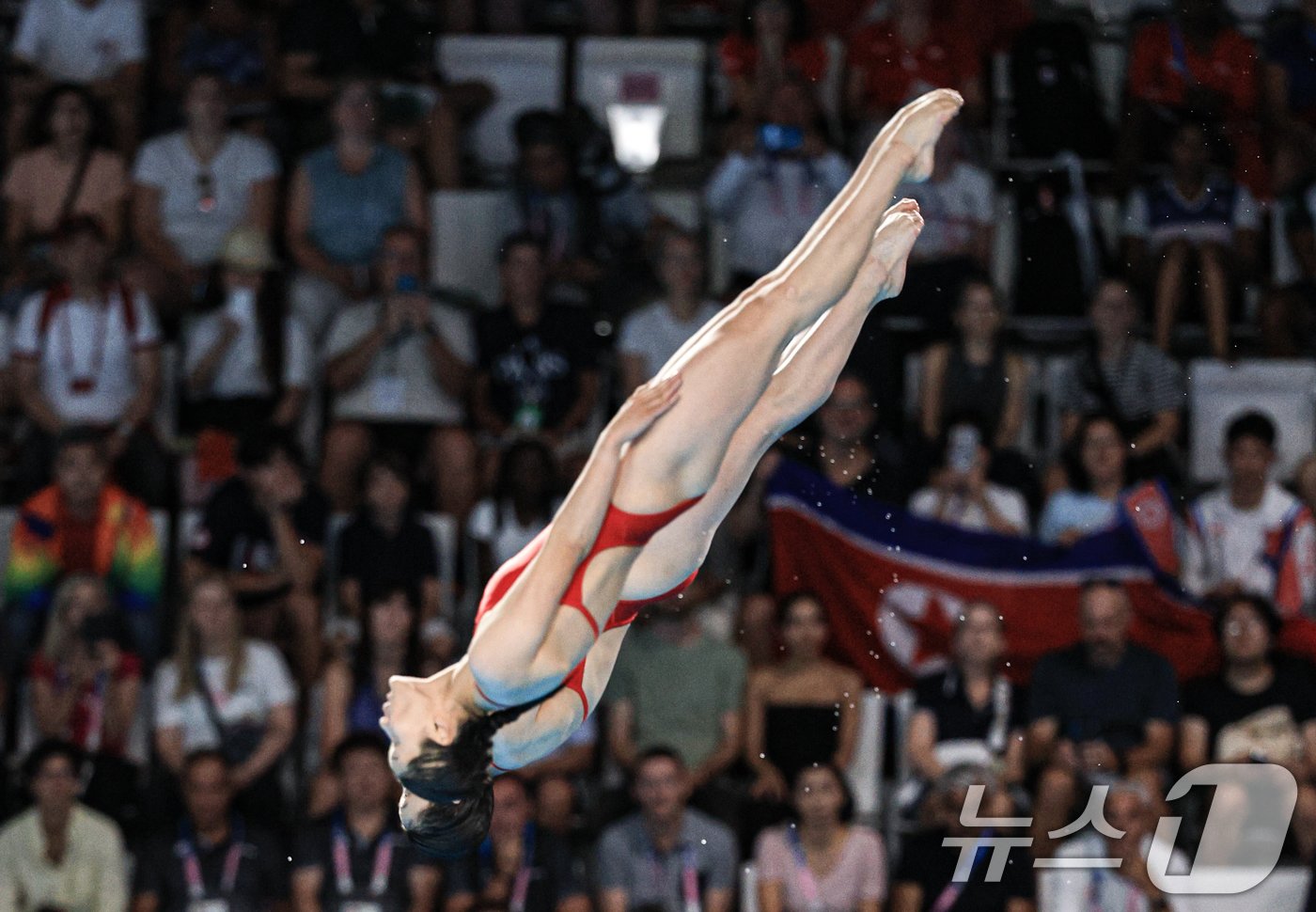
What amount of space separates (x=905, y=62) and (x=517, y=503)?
276 centimetres

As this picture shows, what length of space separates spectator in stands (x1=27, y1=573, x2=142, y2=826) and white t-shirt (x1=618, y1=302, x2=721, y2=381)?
7.65ft

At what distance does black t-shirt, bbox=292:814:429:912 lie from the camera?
24.6 feet

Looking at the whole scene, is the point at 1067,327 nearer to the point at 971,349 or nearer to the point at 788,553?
the point at 971,349

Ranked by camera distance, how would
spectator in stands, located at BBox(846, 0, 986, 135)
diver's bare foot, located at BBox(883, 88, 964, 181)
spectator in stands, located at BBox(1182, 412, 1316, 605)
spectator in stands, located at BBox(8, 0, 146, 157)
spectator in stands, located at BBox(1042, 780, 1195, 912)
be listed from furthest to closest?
spectator in stands, located at BBox(8, 0, 146, 157), spectator in stands, located at BBox(846, 0, 986, 135), spectator in stands, located at BBox(1182, 412, 1316, 605), spectator in stands, located at BBox(1042, 780, 1195, 912), diver's bare foot, located at BBox(883, 88, 964, 181)

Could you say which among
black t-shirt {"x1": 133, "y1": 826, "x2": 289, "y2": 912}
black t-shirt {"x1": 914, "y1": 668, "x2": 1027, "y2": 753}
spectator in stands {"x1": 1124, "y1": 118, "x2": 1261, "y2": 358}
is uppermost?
spectator in stands {"x1": 1124, "y1": 118, "x2": 1261, "y2": 358}

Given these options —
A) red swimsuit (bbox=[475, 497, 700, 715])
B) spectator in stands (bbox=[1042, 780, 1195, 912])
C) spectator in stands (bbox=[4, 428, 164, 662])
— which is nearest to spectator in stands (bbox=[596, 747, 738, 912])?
spectator in stands (bbox=[1042, 780, 1195, 912])

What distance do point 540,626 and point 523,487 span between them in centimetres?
326

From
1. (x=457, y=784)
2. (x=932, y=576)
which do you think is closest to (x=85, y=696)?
(x=932, y=576)

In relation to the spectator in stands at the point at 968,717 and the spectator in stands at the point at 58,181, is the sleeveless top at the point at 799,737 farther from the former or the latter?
the spectator in stands at the point at 58,181

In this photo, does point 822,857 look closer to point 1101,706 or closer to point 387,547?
point 1101,706

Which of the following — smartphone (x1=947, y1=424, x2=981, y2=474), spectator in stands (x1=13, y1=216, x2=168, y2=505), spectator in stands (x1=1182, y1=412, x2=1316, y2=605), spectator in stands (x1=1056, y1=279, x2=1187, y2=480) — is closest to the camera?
smartphone (x1=947, y1=424, x2=981, y2=474)

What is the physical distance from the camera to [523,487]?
807cm

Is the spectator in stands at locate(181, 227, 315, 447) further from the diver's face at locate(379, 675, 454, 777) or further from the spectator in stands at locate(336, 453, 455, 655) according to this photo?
the diver's face at locate(379, 675, 454, 777)

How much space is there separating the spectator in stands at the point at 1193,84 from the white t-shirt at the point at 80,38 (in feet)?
14.7
